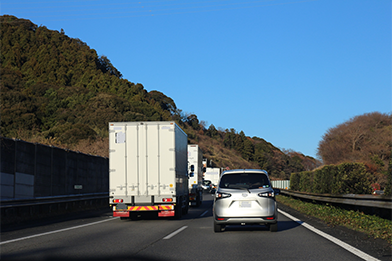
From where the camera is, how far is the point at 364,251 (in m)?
8.58

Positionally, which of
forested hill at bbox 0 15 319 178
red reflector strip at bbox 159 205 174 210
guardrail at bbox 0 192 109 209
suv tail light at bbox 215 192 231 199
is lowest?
red reflector strip at bbox 159 205 174 210

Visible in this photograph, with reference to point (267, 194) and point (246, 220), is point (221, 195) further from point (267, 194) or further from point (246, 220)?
point (267, 194)

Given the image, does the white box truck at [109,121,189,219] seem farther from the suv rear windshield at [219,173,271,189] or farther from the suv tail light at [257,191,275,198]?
the suv tail light at [257,191,275,198]

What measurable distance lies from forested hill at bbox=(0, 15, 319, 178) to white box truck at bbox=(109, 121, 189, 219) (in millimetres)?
18058

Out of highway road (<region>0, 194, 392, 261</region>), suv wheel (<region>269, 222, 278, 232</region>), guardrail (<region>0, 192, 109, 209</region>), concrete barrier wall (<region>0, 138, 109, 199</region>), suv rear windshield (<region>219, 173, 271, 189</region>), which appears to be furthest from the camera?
concrete barrier wall (<region>0, 138, 109, 199</region>)

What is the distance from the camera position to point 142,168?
16.6 m

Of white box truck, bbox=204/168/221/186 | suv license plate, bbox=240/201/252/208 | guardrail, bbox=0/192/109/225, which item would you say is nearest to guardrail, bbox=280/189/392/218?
suv license plate, bbox=240/201/252/208

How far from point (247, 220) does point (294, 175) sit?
25.4 metres

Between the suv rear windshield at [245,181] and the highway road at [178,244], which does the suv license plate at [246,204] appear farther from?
the highway road at [178,244]

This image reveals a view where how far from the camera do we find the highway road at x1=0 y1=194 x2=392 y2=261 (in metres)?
8.25

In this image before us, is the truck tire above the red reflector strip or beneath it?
beneath

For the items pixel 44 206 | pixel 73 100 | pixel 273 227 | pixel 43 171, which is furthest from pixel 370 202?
pixel 73 100

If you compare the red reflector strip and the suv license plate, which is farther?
the red reflector strip

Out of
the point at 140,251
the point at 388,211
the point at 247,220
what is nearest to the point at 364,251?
the point at 247,220
